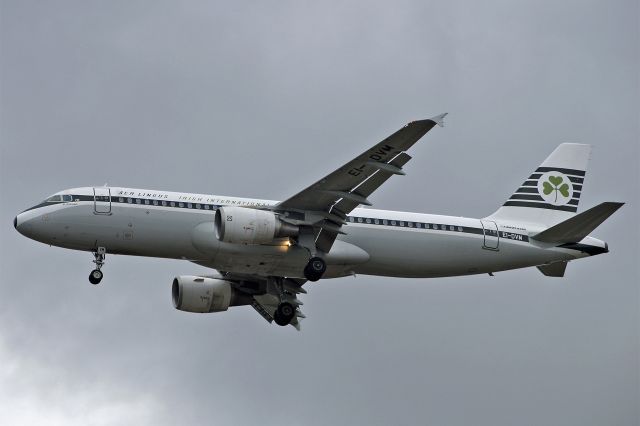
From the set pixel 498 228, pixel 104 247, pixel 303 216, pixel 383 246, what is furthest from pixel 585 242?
pixel 104 247

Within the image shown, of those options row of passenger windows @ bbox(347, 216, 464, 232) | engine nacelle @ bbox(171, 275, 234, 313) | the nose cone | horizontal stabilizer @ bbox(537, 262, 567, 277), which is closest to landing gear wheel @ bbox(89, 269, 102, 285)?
the nose cone

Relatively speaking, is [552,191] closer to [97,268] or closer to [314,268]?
[314,268]

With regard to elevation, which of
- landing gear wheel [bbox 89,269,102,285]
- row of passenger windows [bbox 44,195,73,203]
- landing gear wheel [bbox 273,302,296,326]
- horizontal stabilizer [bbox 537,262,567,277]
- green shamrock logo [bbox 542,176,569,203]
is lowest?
landing gear wheel [bbox 273,302,296,326]

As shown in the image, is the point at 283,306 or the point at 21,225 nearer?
the point at 21,225

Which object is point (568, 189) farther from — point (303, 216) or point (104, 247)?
point (104, 247)

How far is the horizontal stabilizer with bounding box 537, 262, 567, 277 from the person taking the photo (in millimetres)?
50719

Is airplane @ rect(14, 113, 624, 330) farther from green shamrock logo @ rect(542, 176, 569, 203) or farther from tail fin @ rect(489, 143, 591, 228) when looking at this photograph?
green shamrock logo @ rect(542, 176, 569, 203)

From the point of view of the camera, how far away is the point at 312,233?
151 ft

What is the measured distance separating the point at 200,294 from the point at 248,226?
832 cm

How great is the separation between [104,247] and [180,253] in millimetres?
2967

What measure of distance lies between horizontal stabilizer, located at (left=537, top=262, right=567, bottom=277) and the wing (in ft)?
33.5

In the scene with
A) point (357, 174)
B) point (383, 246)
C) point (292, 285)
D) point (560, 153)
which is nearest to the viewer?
point (357, 174)

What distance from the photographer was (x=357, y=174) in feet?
145

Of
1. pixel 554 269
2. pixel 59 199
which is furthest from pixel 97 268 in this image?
pixel 554 269
